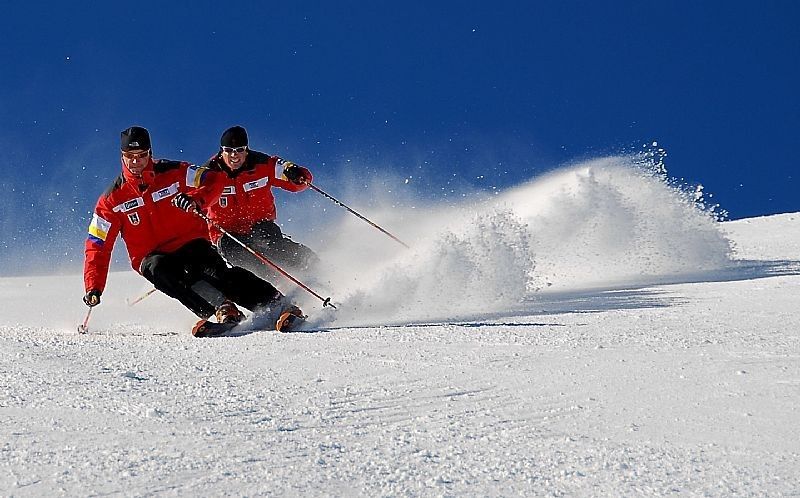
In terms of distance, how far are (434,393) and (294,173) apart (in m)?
4.42

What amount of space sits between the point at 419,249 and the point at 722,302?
245 cm

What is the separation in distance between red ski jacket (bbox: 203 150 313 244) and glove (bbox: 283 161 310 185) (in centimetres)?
5

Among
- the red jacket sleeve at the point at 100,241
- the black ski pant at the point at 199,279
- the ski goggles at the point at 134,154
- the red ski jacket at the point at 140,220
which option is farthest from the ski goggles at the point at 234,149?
the red jacket sleeve at the point at 100,241

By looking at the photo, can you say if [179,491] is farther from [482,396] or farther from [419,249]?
[419,249]

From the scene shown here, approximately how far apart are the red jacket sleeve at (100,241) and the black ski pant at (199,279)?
27cm

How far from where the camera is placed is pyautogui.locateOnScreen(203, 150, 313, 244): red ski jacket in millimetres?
7230

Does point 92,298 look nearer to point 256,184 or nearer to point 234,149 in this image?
point 234,149

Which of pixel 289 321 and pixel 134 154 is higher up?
pixel 134 154

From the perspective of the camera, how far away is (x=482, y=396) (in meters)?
3.22

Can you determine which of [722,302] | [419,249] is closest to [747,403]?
[722,302]

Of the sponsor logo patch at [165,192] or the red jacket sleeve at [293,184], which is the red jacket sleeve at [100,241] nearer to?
the sponsor logo patch at [165,192]

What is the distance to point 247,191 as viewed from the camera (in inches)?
289

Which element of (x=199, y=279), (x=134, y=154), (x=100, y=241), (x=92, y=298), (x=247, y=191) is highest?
(x=247, y=191)

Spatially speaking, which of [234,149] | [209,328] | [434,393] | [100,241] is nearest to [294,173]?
[234,149]
